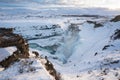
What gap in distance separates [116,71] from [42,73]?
821 cm

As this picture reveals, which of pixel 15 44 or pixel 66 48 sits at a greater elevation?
pixel 15 44

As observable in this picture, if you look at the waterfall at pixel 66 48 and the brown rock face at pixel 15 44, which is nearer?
the brown rock face at pixel 15 44

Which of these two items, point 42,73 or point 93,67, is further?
point 93,67

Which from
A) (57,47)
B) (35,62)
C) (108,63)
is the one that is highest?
(35,62)

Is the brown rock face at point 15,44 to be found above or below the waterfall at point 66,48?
above

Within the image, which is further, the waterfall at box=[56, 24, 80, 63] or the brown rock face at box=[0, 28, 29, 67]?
the waterfall at box=[56, 24, 80, 63]

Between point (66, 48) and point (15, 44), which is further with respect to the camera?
point (66, 48)

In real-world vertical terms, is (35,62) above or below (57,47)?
above

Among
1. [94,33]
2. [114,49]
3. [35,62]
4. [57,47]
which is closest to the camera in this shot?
[35,62]

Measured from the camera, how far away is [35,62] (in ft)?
60.0

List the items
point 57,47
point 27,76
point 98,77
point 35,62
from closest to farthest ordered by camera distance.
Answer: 1. point 27,76
2. point 35,62
3. point 98,77
4. point 57,47

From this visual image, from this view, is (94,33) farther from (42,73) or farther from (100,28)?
(42,73)

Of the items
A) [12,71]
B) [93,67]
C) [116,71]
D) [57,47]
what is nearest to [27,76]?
[12,71]

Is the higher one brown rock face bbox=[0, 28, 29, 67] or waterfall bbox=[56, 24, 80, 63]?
brown rock face bbox=[0, 28, 29, 67]
